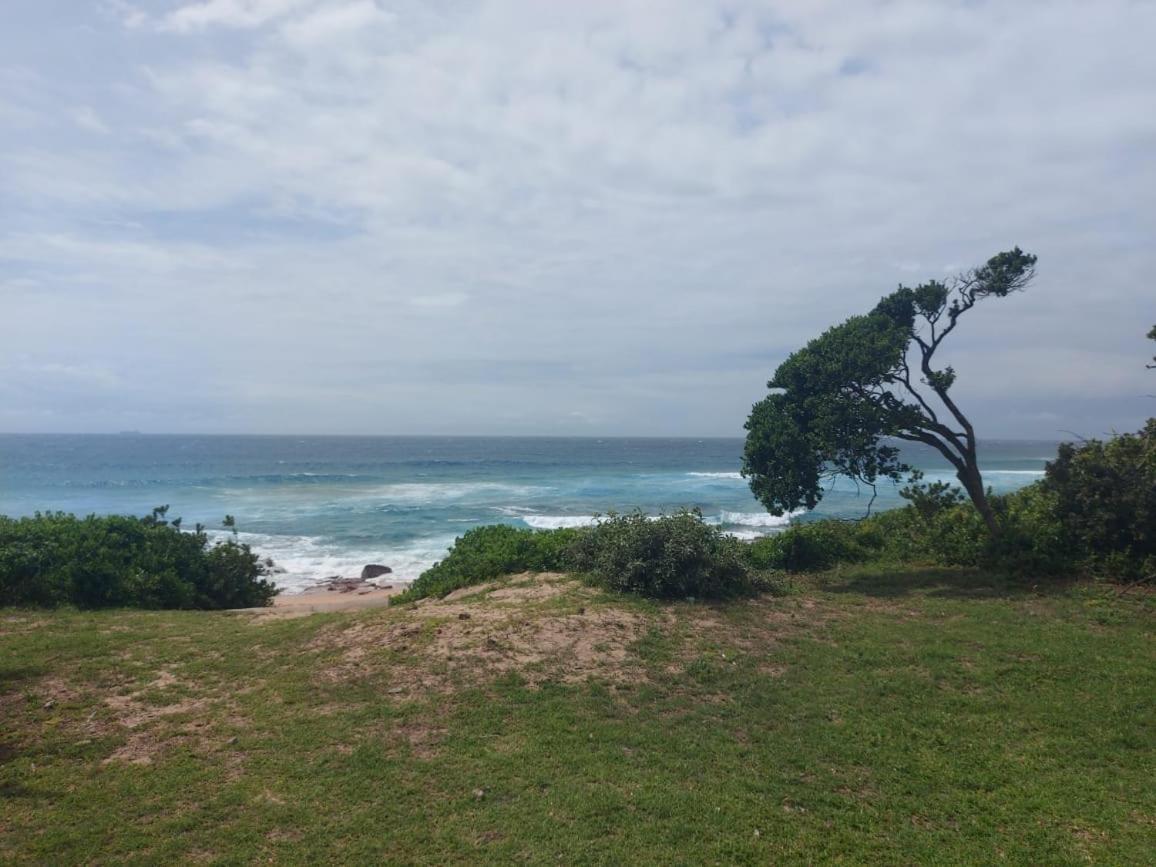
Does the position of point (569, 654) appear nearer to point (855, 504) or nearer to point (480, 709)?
point (480, 709)

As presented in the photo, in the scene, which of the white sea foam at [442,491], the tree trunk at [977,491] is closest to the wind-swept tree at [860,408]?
the tree trunk at [977,491]

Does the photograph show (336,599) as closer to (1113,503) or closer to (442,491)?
(1113,503)

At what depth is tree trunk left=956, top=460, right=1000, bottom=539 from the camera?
41.8 feet

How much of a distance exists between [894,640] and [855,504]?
32752 mm

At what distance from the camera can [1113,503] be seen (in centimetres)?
1191

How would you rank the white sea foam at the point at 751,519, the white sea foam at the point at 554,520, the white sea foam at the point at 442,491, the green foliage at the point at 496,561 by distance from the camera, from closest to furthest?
the green foliage at the point at 496,561
the white sea foam at the point at 751,519
the white sea foam at the point at 554,520
the white sea foam at the point at 442,491

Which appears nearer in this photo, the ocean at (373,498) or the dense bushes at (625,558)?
the dense bushes at (625,558)

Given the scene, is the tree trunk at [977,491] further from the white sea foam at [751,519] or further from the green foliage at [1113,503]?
the white sea foam at [751,519]

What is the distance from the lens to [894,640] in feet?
30.2

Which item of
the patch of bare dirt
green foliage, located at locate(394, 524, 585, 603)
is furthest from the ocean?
the patch of bare dirt

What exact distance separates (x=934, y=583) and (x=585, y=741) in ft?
28.8

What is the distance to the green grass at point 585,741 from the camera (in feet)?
16.4

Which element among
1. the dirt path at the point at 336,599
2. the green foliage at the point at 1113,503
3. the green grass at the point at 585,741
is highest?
the green foliage at the point at 1113,503

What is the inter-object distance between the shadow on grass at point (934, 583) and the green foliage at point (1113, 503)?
0.90 m
